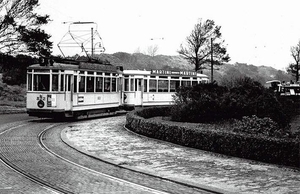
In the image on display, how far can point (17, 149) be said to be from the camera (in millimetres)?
12570

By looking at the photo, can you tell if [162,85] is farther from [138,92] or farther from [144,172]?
[144,172]

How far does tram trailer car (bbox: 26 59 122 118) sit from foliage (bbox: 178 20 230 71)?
88.8 ft

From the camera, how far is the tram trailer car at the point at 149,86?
29.9 meters

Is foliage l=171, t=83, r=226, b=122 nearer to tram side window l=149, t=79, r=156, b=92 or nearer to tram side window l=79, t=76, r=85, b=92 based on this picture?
tram side window l=79, t=76, r=85, b=92

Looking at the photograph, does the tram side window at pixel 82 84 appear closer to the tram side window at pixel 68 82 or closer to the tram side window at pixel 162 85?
the tram side window at pixel 68 82

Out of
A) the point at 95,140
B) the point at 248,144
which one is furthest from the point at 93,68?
the point at 248,144

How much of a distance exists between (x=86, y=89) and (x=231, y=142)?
12.6 meters

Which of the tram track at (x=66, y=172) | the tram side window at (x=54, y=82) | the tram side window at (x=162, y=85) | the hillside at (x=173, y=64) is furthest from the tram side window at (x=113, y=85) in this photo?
the hillside at (x=173, y=64)

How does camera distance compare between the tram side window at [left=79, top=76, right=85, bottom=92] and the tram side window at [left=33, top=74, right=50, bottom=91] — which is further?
the tram side window at [left=79, top=76, right=85, bottom=92]

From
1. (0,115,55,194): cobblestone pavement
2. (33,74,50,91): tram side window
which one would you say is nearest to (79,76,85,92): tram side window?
(33,74,50,91): tram side window

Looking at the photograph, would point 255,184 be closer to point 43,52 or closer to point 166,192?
point 166,192

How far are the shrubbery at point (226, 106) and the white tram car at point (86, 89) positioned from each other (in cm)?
367

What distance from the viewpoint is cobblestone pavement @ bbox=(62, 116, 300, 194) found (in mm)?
8570

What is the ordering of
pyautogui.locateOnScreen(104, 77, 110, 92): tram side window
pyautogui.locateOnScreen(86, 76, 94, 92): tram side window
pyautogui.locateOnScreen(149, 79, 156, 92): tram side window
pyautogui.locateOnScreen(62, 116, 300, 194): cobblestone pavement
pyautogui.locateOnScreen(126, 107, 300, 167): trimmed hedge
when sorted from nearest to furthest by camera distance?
pyautogui.locateOnScreen(62, 116, 300, 194): cobblestone pavement → pyautogui.locateOnScreen(126, 107, 300, 167): trimmed hedge → pyautogui.locateOnScreen(86, 76, 94, 92): tram side window → pyautogui.locateOnScreen(104, 77, 110, 92): tram side window → pyautogui.locateOnScreen(149, 79, 156, 92): tram side window
